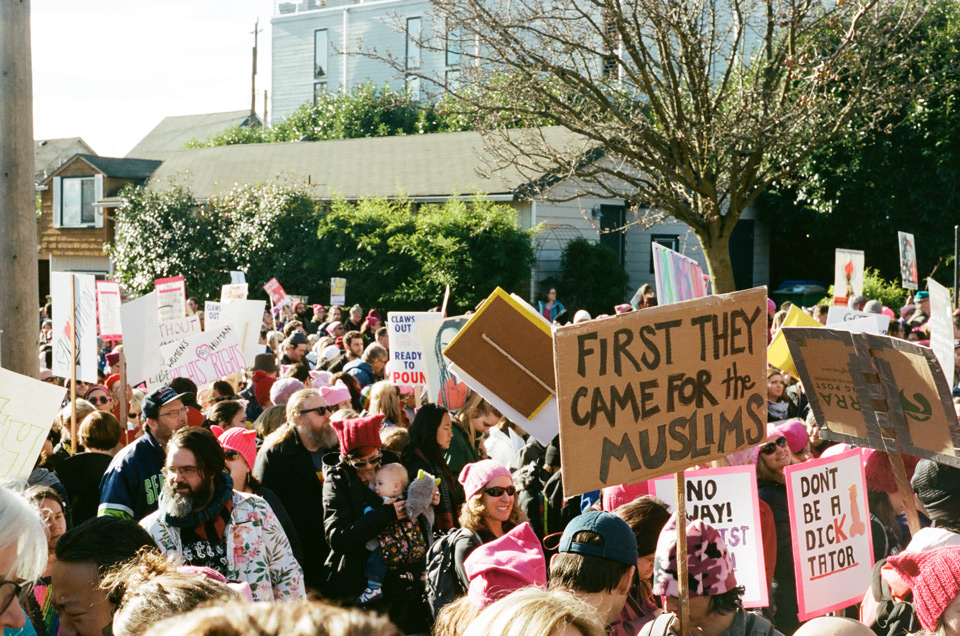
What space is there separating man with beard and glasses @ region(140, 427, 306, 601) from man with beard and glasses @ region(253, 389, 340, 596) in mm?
1476

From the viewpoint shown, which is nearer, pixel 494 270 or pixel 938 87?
pixel 494 270

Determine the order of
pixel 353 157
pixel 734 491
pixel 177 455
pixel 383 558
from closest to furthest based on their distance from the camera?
pixel 177 455 → pixel 734 491 → pixel 383 558 → pixel 353 157

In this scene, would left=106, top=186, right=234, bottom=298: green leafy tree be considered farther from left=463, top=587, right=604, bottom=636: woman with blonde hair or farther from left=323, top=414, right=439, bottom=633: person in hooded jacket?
left=463, top=587, right=604, bottom=636: woman with blonde hair

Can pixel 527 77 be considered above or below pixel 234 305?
above

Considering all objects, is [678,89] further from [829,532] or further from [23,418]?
[23,418]

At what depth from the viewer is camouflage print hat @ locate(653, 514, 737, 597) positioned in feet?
11.2

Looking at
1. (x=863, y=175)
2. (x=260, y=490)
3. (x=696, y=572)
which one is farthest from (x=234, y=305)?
(x=863, y=175)

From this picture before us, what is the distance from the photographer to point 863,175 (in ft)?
88.0

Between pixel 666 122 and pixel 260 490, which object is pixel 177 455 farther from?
pixel 666 122

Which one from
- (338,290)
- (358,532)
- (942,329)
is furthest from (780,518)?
(338,290)

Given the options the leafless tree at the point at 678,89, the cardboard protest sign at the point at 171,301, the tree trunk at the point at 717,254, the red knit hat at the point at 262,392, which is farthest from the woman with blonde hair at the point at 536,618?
the tree trunk at the point at 717,254

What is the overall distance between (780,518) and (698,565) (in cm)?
205

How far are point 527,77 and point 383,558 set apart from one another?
11.6m

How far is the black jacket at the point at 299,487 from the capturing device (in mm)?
5895
